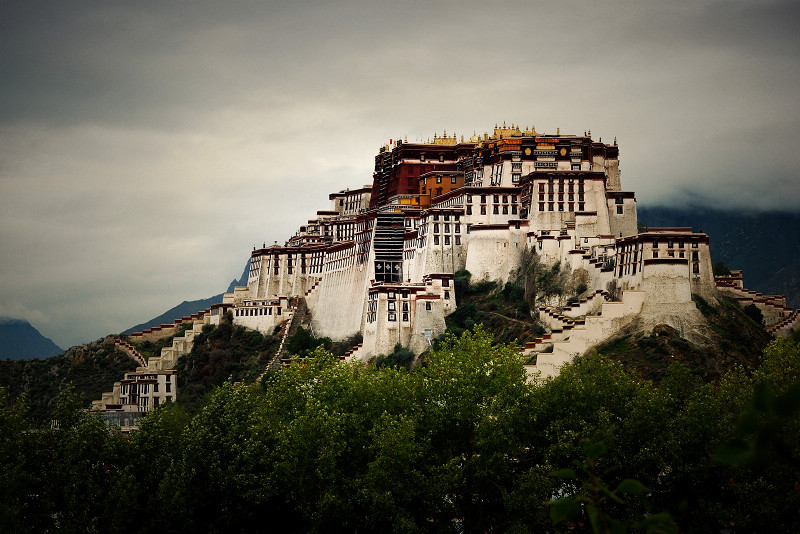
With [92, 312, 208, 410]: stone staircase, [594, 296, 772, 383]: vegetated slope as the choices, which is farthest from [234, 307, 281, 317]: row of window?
[594, 296, 772, 383]: vegetated slope

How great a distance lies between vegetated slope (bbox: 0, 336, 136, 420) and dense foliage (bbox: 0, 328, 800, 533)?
2675 inches

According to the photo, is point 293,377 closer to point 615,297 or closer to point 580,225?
point 615,297

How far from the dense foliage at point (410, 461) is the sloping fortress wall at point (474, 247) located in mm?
24024

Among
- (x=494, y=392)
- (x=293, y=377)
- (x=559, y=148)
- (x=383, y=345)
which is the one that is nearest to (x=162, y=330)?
(x=383, y=345)

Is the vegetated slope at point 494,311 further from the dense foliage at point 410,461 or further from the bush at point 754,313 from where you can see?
the dense foliage at point 410,461

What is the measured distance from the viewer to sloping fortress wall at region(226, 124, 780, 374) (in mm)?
75188

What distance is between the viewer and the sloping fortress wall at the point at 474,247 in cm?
7519

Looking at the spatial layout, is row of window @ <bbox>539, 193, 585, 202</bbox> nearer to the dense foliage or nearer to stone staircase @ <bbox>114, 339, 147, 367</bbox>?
the dense foliage

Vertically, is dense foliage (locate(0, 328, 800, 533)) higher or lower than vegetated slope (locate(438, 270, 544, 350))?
lower

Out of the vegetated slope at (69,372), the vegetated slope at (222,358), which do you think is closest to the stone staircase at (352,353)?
the vegetated slope at (222,358)

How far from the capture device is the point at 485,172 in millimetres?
104750

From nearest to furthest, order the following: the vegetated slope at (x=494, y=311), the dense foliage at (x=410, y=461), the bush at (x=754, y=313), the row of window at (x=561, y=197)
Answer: the dense foliage at (x=410, y=461) → the bush at (x=754, y=313) → the vegetated slope at (x=494, y=311) → the row of window at (x=561, y=197)

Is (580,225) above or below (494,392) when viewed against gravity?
above

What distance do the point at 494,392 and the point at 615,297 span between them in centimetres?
3239
